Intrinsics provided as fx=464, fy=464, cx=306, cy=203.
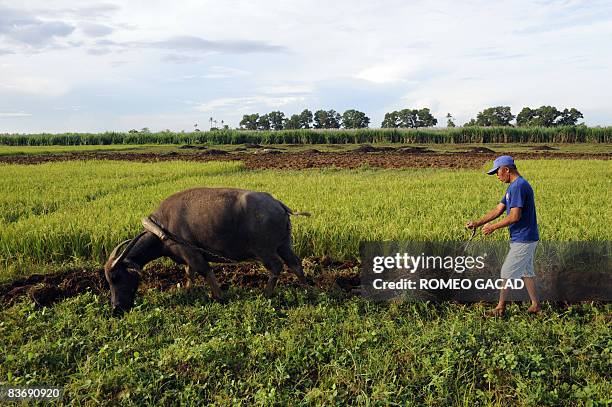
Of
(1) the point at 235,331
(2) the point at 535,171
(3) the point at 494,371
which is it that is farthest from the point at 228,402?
(2) the point at 535,171

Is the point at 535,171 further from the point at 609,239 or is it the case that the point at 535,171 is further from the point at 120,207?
the point at 120,207

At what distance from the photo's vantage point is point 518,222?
13.0 feet

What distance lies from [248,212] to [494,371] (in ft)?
8.35

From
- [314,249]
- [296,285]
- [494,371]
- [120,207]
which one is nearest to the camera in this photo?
[494,371]

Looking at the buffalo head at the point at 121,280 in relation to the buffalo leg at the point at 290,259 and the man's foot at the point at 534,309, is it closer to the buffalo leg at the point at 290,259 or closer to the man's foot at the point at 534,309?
the buffalo leg at the point at 290,259

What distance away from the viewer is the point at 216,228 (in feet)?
15.2

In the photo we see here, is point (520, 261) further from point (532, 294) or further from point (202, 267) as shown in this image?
point (202, 267)

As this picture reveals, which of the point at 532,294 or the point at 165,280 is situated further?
the point at 165,280

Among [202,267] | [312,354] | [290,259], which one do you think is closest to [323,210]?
[290,259]

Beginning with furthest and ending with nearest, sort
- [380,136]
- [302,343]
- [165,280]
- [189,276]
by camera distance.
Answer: [380,136] → [165,280] → [189,276] → [302,343]

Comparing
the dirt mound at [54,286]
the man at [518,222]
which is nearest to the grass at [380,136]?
the dirt mound at [54,286]

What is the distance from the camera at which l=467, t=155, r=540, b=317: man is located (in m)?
3.85

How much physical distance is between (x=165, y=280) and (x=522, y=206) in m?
3.83

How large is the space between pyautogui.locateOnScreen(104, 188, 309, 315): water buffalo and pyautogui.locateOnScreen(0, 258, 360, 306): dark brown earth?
47 centimetres
